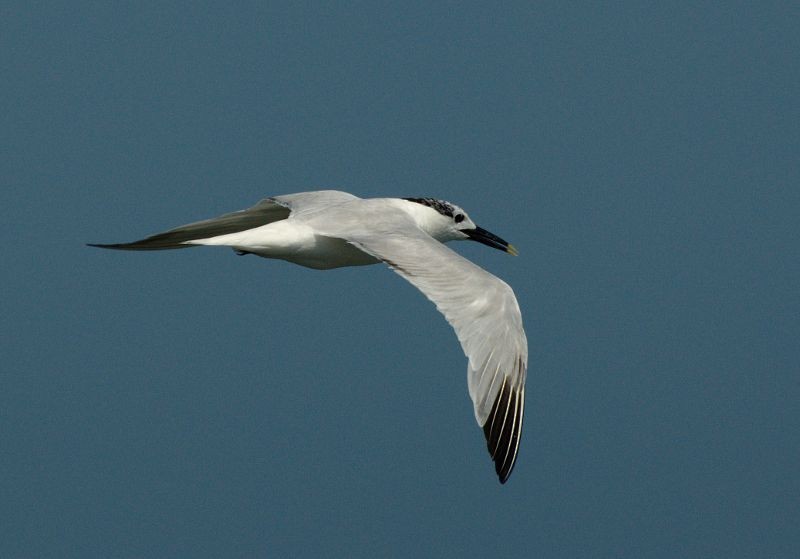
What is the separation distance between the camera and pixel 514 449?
998 centimetres

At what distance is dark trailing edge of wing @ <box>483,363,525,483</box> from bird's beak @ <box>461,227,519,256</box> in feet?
11.7

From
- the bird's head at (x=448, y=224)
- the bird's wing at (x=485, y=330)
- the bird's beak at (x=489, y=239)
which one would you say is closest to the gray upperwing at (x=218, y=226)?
the bird's head at (x=448, y=224)

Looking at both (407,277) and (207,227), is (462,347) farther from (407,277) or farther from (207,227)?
(207,227)

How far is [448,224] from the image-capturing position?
13367mm

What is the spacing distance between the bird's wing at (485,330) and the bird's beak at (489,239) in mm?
2693

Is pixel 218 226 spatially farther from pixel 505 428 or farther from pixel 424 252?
pixel 505 428

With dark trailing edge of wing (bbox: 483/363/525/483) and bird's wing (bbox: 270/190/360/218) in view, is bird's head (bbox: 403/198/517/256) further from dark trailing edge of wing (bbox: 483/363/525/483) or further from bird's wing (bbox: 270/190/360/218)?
dark trailing edge of wing (bbox: 483/363/525/483)

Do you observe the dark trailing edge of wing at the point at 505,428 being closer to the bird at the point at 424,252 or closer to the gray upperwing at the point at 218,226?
the bird at the point at 424,252

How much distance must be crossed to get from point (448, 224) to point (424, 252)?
2.53 meters

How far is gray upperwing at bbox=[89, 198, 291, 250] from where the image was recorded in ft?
42.8

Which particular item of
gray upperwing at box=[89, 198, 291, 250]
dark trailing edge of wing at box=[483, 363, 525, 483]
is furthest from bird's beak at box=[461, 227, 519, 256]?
dark trailing edge of wing at box=[483, 363, 525, 483]

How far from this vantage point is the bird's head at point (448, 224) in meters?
13.0

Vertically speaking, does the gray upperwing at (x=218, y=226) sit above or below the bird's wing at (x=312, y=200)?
below

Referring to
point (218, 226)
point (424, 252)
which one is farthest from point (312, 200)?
point (424, 252)
